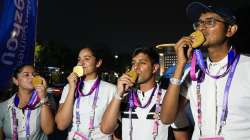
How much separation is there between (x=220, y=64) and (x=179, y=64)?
41 centimetres

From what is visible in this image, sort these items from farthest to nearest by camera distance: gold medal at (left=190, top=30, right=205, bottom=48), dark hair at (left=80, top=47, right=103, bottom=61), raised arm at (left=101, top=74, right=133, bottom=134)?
dark hair at (left=80, top=47, right=103, bottom=61) → raised arm at (left=101, top=74, right=133, bottom=134) → gold medal at (left=190, top=30, right=205, bottom=48)

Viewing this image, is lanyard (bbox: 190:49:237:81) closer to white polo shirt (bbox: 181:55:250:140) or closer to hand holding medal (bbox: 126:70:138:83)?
white polo shirt (bbox: 181:55:250:140)

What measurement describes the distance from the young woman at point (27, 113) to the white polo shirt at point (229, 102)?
2.06 metres

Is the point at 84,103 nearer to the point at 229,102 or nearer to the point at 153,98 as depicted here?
the point at 153,98

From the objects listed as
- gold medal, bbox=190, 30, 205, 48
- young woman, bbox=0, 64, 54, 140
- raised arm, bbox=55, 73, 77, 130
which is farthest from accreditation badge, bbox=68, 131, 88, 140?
gold medal, bbox=190, 30, 205, 48

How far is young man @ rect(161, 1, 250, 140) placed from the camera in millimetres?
2996

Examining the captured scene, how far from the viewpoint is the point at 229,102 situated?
3.00 m

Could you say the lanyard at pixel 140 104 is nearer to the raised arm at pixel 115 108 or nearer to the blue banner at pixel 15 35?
the raised arm at pixel 115 108

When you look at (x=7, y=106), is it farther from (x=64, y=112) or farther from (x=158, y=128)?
(x=158, y=128)

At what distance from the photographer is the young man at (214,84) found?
3.00 metres

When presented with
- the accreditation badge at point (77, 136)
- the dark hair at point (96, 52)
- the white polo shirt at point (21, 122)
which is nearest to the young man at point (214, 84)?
the accreditation badge at point (77, 136)

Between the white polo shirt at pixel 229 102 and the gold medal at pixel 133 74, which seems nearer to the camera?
the white polo shirt at pixel 229 102

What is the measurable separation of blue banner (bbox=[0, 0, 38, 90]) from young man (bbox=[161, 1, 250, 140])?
4036 millimetres

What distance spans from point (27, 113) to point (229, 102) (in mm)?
2788
